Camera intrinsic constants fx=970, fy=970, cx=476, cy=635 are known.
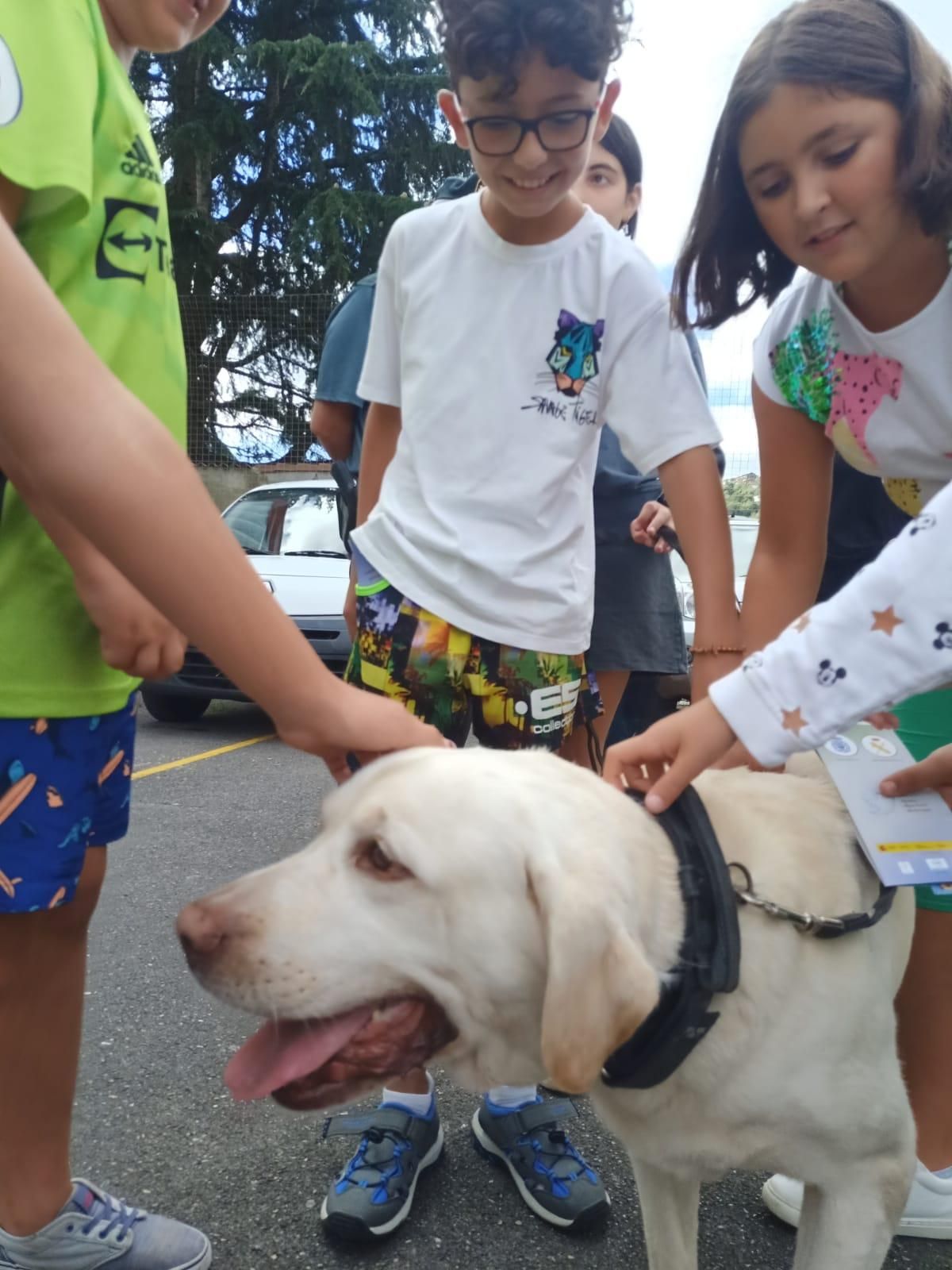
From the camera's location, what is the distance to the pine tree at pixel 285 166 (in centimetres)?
1583

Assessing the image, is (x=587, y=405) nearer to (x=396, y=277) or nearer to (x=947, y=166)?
(x=396, y=277)

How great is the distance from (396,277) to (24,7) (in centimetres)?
101

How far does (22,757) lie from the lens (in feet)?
4.90

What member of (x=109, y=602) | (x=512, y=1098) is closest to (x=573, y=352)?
(x=109, y=602)

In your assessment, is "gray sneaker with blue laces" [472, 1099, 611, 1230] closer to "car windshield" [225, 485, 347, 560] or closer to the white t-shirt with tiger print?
the white t-shirt with tiger print

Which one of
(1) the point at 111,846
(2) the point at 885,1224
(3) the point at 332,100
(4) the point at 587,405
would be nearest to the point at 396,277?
(4) the point at 587,405

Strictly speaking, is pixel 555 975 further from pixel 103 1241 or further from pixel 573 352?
pixel 573 352

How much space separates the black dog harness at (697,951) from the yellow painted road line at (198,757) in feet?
15.3

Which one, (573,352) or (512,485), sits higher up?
(573,352)

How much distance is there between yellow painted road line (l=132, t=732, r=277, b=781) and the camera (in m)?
6.02

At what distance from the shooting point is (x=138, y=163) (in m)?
1.57

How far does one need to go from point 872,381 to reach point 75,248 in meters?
1.46

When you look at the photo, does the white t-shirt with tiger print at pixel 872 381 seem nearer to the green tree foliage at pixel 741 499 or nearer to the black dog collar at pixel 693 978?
the black dog collar at pixel 693 978

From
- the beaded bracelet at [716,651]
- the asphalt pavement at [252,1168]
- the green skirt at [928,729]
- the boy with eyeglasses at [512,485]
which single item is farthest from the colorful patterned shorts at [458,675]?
→ the asphalt pavement at [252,1168]
